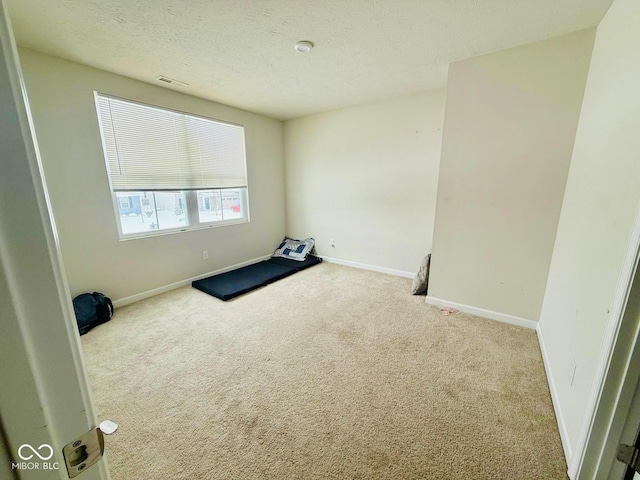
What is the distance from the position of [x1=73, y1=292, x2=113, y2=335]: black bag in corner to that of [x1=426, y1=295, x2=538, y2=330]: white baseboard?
3358 millimetres

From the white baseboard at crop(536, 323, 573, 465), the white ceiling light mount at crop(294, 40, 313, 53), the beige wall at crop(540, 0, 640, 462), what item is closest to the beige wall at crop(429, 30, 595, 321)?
the beige wall at crop(540, 0, 640, 462)

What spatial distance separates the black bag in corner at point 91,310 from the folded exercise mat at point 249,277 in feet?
3.10

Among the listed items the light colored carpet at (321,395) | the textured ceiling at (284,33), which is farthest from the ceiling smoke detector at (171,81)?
the light colored carpet at (321,395)

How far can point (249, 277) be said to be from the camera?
3613 millimetres

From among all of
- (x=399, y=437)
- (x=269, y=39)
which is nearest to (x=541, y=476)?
(x=399, y=437)

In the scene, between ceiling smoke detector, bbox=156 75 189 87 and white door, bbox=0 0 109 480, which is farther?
ceiling smoke detector, bbox=156 75 189 87

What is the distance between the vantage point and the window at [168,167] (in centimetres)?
271

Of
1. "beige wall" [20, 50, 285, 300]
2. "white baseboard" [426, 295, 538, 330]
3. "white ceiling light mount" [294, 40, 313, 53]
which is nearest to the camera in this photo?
"white ceiling light mount" [294, 40, 313, 53]

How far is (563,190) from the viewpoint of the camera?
2.12m

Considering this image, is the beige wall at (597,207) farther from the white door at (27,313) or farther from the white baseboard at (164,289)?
the white baseboard at (164,289)

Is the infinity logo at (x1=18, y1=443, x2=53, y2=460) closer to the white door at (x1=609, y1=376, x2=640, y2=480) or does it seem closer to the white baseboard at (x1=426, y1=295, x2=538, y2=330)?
the white door at (x1=609, y1=376, x2=640, y2=480)

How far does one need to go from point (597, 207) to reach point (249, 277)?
3.41 metres

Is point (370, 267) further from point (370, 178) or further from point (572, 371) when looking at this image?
point (572, 371)

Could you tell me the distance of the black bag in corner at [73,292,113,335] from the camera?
2.36 metres
